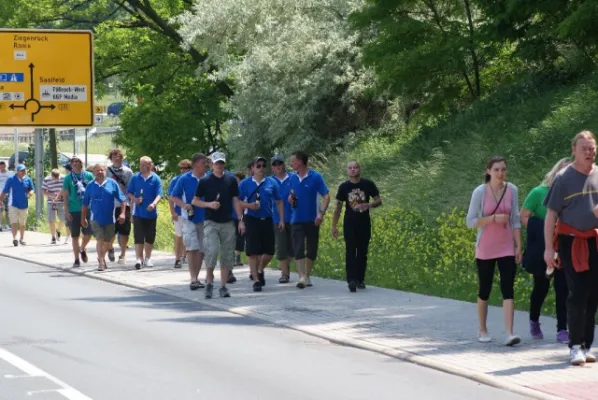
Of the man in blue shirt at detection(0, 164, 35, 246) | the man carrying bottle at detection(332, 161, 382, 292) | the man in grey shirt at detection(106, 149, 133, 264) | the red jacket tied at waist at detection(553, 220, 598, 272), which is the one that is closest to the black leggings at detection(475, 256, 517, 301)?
the red jacket tied at waist at detection(553, 220, 598, 272)

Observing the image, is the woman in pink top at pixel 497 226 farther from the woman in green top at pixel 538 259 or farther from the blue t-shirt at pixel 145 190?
the blue t-shirt at pixel 145 190

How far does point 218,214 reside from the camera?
16.0 meters

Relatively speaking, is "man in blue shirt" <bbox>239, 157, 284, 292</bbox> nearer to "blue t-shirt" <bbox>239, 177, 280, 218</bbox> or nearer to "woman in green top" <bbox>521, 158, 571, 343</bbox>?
"blue t-shirt" <bbox>239, 177, 280, 218</bbox>

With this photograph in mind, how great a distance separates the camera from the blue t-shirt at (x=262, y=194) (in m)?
17.1

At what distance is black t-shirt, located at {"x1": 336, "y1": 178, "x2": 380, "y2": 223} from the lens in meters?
16.3

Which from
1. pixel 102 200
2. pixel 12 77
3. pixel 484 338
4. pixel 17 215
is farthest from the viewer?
pixel 12 77

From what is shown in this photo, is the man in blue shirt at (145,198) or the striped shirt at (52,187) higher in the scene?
the striped shirt at (52,187)

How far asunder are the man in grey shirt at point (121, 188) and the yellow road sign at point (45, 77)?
35.5ft

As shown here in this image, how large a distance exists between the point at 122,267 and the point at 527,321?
982 centimetres

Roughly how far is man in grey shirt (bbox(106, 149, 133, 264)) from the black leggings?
36.0 ft

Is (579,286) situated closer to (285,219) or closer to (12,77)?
(285,219)

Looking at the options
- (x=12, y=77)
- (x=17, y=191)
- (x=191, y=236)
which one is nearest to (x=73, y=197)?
(x=191, y=236)

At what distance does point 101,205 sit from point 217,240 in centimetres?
490

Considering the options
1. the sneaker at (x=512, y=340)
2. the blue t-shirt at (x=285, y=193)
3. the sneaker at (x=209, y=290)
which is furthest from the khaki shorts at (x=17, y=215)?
the sneaker at (x=512, y=340)
